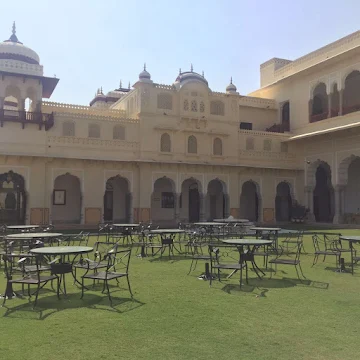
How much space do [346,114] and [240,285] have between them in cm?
1756

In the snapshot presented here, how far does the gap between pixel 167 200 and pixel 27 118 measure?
9.05 meters

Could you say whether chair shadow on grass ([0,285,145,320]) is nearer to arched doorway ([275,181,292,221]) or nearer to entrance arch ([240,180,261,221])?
entrance arch ([240,180,261,221])

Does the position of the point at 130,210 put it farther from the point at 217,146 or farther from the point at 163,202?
the point at 217,146

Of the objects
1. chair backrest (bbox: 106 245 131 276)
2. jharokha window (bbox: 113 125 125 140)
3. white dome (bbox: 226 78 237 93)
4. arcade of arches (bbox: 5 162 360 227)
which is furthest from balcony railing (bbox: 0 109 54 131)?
chair backrest (bbox: 106 245 131 276)

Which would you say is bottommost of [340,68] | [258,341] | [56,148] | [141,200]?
[258,341]

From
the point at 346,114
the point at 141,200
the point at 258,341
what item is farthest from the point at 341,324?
the point at 346,114

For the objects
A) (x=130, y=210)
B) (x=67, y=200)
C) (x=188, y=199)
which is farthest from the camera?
(x=188, y=199)

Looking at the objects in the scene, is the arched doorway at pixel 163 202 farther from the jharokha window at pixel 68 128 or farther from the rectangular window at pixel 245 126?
the rectangular window at pixel 245 126

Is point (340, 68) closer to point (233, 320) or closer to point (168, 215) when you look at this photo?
point (168, 215)

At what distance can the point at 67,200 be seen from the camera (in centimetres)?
2220

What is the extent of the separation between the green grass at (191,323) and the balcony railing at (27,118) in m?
13.9

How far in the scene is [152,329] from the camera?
14.9 feet

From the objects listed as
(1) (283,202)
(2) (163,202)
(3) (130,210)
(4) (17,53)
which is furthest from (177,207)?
(4) (17,53)

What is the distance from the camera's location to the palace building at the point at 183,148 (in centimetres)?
2014
